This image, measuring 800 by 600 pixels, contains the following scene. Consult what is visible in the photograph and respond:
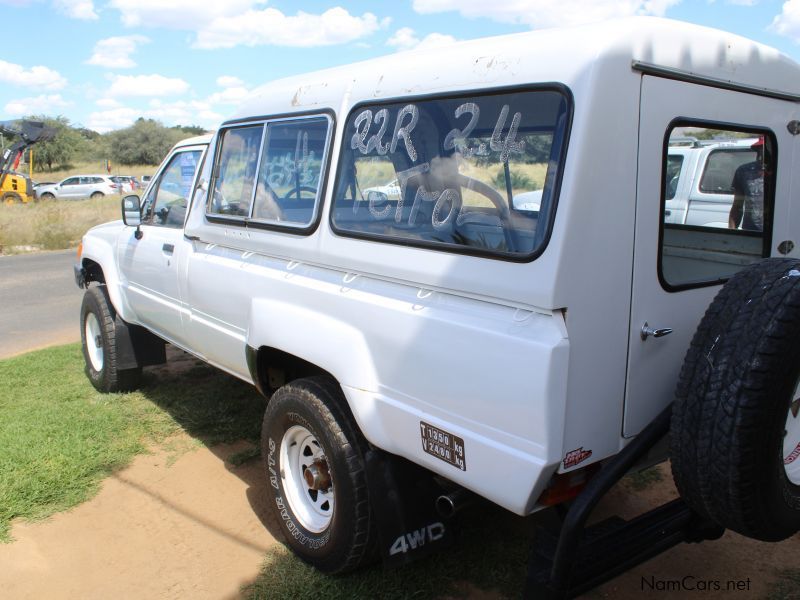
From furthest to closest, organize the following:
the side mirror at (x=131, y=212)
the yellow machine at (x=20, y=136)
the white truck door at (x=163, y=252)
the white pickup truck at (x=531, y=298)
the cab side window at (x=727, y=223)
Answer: the yellow machine at (x=20, y=136) < the side mirror at (x=131, y=212) < the white truck door at (x=163, y=252) < the cab side window at (x=727, y=223) < the white pickup truck at (x=531, y=298)

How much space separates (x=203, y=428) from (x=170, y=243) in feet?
4.68

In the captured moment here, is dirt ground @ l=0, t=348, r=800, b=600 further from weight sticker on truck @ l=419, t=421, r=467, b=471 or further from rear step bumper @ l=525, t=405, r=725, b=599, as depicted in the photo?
weight sticker on truck @ l=419, t=421, r=467, b=471

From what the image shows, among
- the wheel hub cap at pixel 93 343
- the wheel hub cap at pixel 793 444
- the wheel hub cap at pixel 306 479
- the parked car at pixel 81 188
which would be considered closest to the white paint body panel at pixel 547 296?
the wheel hub cap at pixel 793 444

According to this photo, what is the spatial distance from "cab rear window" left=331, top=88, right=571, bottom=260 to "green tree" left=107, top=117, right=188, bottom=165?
5411cm

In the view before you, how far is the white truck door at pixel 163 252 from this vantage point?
4211 millimetres

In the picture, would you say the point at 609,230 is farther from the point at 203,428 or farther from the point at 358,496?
the point at 203,428

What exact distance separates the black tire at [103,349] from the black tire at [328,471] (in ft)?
8.26

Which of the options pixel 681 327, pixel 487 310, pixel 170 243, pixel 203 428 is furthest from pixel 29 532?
pixel 681 327

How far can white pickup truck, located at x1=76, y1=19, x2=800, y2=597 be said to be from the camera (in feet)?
6.60

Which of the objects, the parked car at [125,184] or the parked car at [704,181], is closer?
the parked car at [704,181]

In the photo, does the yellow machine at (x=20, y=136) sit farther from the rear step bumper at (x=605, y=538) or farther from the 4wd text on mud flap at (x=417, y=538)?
the rear step bumper at (x=605, y=538)

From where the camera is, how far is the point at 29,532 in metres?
3.60

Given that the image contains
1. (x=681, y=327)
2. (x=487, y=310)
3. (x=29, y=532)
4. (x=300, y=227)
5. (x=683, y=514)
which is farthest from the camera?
(x=29, y=532)

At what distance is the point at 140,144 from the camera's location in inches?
2116
